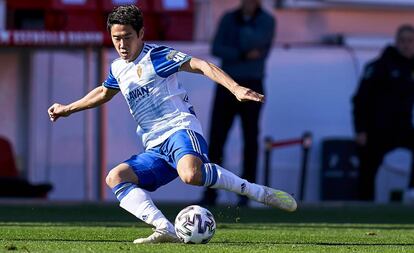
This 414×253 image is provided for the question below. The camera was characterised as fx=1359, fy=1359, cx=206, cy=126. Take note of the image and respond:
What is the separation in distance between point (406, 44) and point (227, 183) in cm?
658

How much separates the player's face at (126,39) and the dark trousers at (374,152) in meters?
6.53

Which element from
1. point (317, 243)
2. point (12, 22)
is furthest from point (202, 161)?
point (12, 22)

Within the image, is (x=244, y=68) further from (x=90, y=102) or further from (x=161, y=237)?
(x=161, y=237)

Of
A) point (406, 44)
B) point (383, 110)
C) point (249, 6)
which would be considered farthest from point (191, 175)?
point (383, 110)

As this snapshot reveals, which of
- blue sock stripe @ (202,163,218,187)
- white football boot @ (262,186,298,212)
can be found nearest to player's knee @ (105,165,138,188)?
blue sock stripe @ (202,163,218,187)

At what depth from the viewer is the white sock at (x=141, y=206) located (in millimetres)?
8883

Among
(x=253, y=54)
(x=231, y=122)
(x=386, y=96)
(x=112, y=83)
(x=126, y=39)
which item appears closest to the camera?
(x=126, y=39)

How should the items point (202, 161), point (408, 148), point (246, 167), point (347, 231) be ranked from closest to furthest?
point (202, 161) → point (347, 231) → point (246, 167) → point (408, 148)

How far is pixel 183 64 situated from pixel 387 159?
766 centimetres

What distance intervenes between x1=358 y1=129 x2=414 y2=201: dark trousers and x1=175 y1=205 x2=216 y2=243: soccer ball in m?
6.62

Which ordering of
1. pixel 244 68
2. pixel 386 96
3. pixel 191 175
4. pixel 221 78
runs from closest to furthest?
pixel 221 78, pixel 191 175, pixel 244 68, pixel 386 96

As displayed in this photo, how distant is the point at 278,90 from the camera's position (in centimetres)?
1611

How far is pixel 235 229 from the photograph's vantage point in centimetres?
1061

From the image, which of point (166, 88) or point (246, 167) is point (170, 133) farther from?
point (246, 167)
